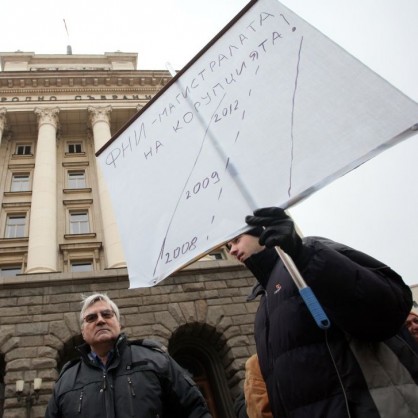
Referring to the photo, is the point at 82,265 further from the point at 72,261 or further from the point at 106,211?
the point at 106,211

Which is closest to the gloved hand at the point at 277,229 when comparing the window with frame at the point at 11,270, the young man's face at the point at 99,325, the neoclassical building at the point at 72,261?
the young man's face at the point at 99,325

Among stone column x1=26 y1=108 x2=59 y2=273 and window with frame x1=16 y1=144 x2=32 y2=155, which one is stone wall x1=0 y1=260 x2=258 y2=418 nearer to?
stone column x1=26 y1=108 x2=59 y2=273

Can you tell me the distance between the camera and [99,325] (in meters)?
2.98

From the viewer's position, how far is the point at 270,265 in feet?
7.16

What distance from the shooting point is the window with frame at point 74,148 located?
2080 centimetres

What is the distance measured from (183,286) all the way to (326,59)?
9338 millimetres

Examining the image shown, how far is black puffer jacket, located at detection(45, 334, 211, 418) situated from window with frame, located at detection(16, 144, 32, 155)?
793 inches

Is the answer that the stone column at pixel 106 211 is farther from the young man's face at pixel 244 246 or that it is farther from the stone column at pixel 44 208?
the young man's face at pixel 244 246

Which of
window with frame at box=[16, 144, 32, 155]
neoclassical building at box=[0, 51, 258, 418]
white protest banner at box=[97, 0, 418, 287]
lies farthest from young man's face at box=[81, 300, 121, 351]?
window with frame at box=[16, 144, 32, 155]

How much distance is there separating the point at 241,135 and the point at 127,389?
2.02 meters

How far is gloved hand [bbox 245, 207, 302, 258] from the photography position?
148 centimetres

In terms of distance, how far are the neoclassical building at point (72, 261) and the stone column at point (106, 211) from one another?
5 centimetres

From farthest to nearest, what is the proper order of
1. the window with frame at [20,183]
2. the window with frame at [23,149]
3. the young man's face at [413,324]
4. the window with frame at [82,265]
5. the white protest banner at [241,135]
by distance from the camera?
the window with frame at [23,149] < the window with frame at [20,183] < the window with frame at [82,265] < the young man's face at [413,324] < the white protest banner at [241,135]

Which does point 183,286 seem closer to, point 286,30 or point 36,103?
point 286,30
